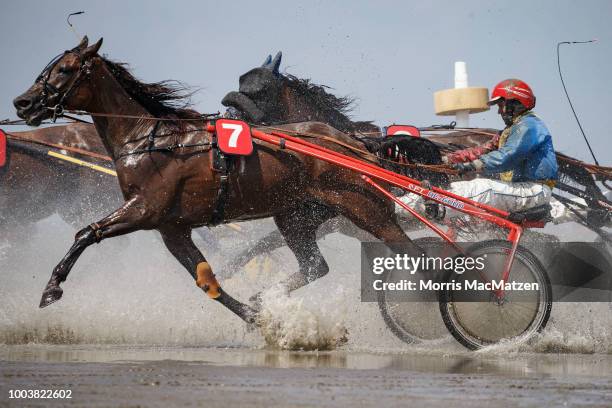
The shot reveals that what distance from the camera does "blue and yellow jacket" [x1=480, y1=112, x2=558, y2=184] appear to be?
25.0ft

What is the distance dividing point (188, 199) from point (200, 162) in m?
0.30

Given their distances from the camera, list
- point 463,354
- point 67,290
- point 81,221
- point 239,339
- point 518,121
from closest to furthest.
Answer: point 463,354
point 518,121
point 239,339
point 67,290
point 81,221

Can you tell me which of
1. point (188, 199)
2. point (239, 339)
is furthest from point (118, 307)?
point (188, 199)

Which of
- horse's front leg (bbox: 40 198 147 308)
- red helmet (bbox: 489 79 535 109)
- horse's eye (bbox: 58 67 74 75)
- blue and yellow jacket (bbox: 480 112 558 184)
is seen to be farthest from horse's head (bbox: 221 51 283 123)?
blue and yellow jacket (bbox: 480 112 558 184)

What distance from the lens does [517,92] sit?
7910 millimetres

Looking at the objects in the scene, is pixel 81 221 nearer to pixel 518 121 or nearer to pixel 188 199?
pixel 188 199

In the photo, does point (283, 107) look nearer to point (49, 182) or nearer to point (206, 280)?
point (206, 280)

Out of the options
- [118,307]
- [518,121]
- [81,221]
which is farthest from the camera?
[81,221]

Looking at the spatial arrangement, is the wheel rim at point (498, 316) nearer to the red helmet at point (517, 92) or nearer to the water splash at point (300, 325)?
the water splash at point (300, 325)

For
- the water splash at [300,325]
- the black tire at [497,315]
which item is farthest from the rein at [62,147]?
the black tire at [497,315]

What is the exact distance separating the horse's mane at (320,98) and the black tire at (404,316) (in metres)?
2.40

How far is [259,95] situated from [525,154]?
2893 mm

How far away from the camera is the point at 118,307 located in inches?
367

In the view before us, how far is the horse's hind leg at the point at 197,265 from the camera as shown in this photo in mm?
7836
